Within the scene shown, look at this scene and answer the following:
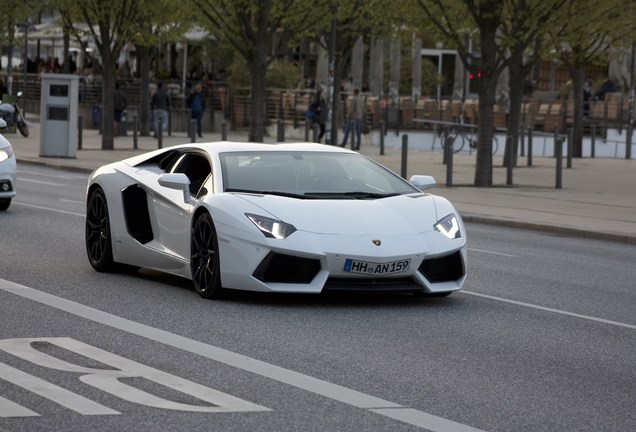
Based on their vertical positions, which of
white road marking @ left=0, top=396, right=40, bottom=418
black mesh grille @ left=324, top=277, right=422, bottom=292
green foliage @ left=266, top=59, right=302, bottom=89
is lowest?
white road marking @ left=0, top=396, right=40, bottom=418

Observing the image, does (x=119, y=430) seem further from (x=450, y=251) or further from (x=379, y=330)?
(x=450, y=251)

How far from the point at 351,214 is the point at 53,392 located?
402 cm

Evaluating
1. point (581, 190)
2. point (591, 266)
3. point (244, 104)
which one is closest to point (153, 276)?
point (591, 266)

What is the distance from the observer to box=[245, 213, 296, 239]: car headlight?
10.6 m

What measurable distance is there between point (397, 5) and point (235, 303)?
20.4 m

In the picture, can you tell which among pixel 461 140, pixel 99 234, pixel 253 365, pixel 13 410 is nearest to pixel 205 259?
pixel 99 234

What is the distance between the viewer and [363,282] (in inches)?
421

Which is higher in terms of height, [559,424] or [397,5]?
[397,5]

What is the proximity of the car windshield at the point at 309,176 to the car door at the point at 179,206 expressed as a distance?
290mm

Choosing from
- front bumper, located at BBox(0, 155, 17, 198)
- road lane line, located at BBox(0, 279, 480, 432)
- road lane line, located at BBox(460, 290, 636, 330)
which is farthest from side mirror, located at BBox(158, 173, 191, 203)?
front bumper, located at BBox(0, 155, 17, 198)

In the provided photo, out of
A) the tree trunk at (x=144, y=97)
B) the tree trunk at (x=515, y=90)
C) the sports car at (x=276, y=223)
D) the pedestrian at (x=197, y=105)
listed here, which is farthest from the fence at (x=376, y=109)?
the sports car at (x=276, y=223)

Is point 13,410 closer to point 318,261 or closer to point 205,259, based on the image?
point 318,261

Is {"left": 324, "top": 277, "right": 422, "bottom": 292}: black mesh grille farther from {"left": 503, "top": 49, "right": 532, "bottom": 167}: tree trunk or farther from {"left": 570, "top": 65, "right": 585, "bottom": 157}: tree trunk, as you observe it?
{"left": 570, "top": 65, "right": 585, "bottom": 157}: tree trunk

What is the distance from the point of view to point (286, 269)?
10641 millimetres
